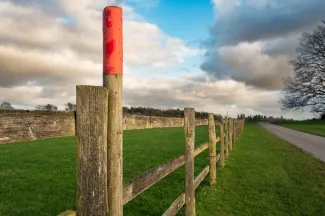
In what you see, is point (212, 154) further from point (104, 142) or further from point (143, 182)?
point (104, 142)

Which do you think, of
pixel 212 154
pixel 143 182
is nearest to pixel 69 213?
pixel 143 182

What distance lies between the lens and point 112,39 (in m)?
2.45

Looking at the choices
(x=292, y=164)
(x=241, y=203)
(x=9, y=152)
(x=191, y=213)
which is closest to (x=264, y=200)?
(x=241, y=203)

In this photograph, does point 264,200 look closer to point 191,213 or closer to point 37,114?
point 191,213

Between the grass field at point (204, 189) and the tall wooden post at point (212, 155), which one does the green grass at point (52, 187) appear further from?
the tall wooden post at point (212, 155)

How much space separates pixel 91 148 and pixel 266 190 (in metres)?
6.54

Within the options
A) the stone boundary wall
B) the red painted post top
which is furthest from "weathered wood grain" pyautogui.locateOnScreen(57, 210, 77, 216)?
the red painted post top

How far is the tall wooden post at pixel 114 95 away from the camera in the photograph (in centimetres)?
237

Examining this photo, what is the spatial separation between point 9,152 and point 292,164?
37.4 feet

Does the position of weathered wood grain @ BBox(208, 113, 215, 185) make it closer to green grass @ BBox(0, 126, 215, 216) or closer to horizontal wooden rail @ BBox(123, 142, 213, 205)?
green grass @ BBox(0, 126, 215, 216)

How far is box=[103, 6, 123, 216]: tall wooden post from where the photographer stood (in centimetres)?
237

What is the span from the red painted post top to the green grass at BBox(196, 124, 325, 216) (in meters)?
4.23

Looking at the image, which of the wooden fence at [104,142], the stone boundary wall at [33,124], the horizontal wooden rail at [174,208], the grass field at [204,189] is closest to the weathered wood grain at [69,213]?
the wooden fence at [104,142]

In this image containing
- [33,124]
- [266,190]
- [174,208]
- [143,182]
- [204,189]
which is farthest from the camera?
[266,190]
